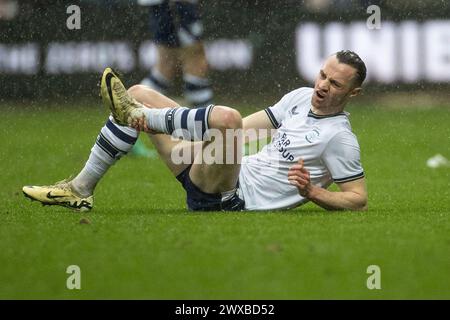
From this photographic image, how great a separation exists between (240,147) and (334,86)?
65 cm

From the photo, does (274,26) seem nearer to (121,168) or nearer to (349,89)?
(121,168)

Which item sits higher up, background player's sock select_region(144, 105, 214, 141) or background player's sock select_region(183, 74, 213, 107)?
background player's sock select_region(183, 74, 213, 107)

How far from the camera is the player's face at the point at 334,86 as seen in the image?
251 inches

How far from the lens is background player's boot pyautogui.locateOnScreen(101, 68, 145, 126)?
6.25 metres

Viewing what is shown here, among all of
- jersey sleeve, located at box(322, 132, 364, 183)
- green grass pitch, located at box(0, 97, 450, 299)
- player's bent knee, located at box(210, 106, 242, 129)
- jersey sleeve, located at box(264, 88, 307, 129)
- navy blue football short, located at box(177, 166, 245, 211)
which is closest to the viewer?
green grass pitch, located at box(0, 97, 450, 299)

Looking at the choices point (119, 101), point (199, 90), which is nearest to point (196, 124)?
point (119, 101)

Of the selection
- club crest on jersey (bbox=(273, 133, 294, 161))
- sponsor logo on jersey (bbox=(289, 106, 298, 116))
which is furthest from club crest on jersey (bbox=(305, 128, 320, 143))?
sponsor logo on jersey (bbox=(289, 106, 298, 116))

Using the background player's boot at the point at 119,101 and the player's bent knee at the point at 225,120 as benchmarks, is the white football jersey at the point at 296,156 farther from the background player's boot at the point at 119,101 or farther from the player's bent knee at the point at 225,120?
the background player's boot at the point at 119,101

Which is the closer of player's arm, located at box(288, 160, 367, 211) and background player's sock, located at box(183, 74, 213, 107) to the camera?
player's arm, located at box(288, 160, 367, 211)

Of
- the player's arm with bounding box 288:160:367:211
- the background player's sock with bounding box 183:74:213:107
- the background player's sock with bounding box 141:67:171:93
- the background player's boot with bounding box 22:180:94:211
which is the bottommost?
the player's arm with bounding box 288:160:367:211

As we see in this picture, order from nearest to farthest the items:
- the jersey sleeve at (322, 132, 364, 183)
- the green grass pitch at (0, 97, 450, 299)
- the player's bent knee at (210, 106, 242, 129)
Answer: the green grass pitch at (0, 97, 450, 299)
the player's bent knee at (210, 106, 242, 129)
the jersey sleeve at (322, 132, 364, 183)

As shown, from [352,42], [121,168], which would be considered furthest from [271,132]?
[352,42]

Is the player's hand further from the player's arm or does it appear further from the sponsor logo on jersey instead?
the sponsor logo on jersey

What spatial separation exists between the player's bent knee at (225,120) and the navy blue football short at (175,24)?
4.00m
